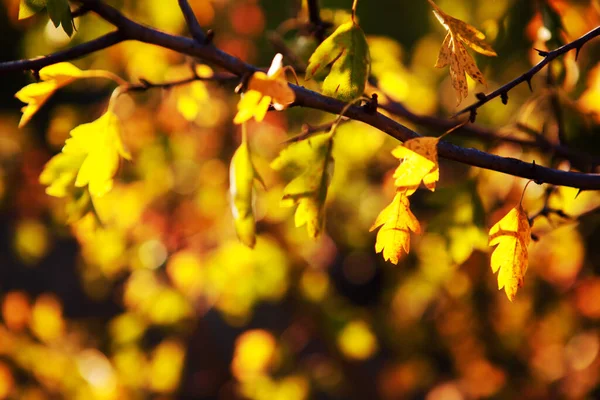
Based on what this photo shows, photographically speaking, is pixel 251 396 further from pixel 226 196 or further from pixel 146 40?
pixel 146 40

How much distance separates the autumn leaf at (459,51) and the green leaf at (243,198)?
0.28 m

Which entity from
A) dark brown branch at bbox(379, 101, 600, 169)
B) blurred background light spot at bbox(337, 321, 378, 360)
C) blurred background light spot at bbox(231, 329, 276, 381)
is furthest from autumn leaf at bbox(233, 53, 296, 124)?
blurred background light spot at bbox(231, 329, 276, 381)

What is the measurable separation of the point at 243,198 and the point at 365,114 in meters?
0.20

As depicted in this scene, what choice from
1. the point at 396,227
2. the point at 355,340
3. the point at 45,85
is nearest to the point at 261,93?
the point at 396,227

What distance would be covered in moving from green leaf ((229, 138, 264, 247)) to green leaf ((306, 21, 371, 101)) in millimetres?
149

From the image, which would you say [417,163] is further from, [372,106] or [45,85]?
[45,85]

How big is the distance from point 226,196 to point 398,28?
215 cm

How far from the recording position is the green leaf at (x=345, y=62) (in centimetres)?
75

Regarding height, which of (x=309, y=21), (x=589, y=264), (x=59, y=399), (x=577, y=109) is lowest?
(x=59, y=399)

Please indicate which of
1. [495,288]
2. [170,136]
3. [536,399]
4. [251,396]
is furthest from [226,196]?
[536,399]

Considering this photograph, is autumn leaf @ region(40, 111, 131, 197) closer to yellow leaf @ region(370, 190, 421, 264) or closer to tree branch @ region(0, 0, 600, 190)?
tree branch @ region(0, 0, 600, 190)

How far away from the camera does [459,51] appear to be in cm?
72

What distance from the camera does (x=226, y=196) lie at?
6.70 ft

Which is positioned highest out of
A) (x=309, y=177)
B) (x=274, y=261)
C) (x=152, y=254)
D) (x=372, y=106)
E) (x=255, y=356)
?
(x=372, y=106)
